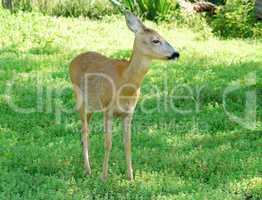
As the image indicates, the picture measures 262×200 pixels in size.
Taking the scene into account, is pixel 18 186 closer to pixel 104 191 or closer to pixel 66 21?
pixel 104 191

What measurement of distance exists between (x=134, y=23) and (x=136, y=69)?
1.58 feet

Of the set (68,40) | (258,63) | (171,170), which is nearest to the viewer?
(171,170)

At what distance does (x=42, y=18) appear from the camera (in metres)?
15.6

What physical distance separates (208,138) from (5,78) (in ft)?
13.0

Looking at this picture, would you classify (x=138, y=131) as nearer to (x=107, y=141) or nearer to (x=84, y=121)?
(x=84, y=121)

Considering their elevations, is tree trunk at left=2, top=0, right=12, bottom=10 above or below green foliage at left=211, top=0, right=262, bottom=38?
above

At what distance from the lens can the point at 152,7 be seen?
18000 millimetres

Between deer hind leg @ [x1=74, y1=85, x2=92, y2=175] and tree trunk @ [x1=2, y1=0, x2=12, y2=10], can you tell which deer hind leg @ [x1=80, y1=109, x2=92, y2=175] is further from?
tree trunk @ [x1=2, y1=0, x2=12, y2=10]

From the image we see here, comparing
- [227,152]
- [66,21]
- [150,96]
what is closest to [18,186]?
[227,152]

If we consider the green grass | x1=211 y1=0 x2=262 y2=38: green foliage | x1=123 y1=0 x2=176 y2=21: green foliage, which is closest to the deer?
the green grass

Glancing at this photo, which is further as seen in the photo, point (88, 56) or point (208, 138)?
point (208, 138)

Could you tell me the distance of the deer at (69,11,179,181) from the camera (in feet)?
23.2

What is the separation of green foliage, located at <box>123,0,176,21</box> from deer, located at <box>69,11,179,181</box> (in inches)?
398

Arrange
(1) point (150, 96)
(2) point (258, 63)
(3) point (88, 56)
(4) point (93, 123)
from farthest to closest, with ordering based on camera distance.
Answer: (2) point (258, 63)
(1) point (150, 96)
(4) point (93, 123)
(3) point (88, 56)
